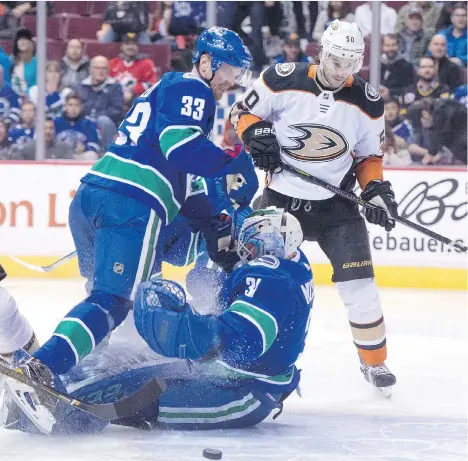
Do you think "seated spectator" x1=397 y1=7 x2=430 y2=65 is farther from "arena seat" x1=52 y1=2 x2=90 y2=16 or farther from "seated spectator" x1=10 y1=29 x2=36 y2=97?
"seated spectator" x1=10 y1=29 x2=36 y2=97

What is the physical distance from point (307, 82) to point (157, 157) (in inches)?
30.0

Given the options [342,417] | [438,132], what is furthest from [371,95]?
[438,132]

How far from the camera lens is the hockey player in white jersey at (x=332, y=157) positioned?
389 cm

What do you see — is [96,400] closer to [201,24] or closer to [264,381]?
[264,381]

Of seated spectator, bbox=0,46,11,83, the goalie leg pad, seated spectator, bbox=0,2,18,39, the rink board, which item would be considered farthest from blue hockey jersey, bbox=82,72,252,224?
seated spectator, bbox=0,2,18,39

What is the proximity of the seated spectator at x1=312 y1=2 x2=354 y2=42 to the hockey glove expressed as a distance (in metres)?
3.16

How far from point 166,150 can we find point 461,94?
3433 millimetres

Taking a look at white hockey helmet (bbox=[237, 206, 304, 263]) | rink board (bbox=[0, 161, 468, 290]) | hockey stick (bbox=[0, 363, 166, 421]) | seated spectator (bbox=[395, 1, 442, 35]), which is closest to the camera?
hockey stick (bbox=[0, 363, 166, 421])

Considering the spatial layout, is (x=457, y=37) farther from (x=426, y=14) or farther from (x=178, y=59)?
(x=178, y=59)

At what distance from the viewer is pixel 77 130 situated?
6.76 metres

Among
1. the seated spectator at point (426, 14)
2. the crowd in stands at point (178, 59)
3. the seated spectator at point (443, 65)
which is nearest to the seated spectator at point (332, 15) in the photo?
the crowd in stands at point (178, 59)

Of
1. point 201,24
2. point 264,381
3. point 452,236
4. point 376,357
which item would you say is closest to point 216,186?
point 376,357

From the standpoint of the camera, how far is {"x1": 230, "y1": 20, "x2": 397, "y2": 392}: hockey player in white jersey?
389cm

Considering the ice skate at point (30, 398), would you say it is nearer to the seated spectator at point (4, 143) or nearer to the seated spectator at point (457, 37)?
the seated spectator at point (4, 143)
